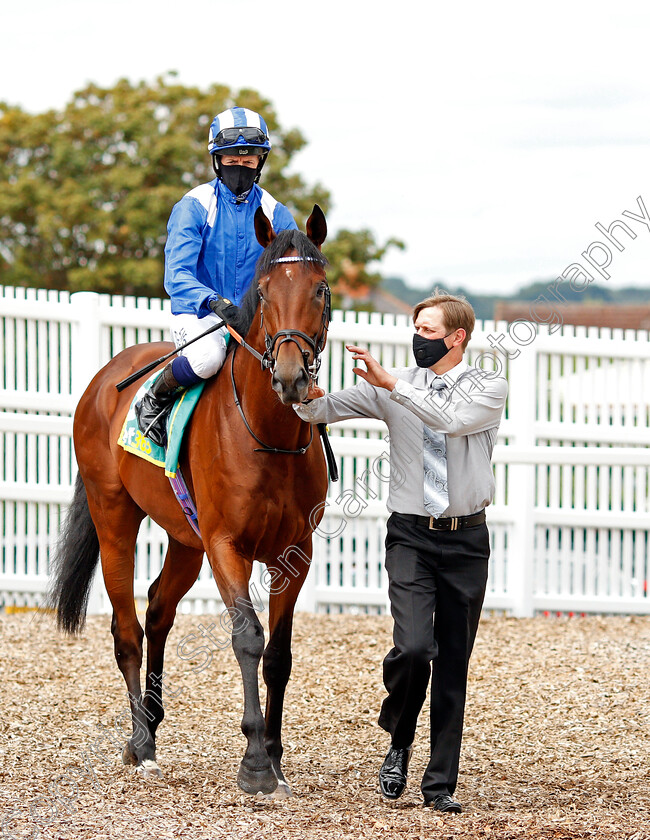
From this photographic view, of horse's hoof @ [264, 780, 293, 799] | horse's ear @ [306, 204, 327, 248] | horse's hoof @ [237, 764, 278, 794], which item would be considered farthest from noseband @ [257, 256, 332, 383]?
horse's hoof @ [264, 780, 293, 799]

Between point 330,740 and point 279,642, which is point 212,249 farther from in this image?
point 330,740

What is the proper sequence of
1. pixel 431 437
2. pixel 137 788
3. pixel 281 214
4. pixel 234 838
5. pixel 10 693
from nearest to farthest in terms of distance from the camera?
pixel 234 838 → pixel 431 437 → pixel 137 788 → pixel 281 214 → pixel 10 693

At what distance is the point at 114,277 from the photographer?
68.0 feet

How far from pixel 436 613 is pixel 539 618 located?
4599mm

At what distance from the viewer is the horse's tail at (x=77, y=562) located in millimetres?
5680

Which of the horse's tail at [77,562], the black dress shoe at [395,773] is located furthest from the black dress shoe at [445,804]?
the horse's tail at [77,562]

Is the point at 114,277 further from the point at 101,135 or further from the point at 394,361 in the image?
the point at 394,361

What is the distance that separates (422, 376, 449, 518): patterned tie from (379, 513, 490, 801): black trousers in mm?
106

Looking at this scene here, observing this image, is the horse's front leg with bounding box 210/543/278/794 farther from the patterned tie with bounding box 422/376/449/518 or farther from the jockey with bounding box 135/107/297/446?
the jockey with bounding box 135/107/297/446

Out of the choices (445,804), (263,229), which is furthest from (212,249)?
(445,804)

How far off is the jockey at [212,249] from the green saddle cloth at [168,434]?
0.16 feet

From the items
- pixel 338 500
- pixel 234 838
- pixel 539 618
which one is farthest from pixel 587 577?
pixel 234 838

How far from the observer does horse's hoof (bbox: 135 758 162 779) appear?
4.60 metres

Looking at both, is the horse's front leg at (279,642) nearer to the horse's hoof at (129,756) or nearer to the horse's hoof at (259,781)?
the horse's hoof at (259,781)
